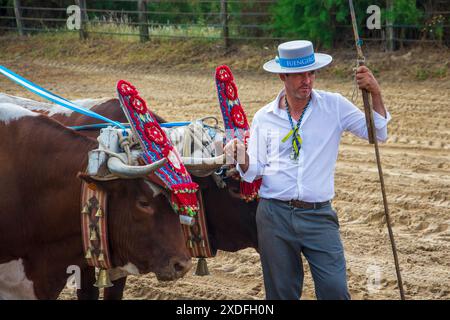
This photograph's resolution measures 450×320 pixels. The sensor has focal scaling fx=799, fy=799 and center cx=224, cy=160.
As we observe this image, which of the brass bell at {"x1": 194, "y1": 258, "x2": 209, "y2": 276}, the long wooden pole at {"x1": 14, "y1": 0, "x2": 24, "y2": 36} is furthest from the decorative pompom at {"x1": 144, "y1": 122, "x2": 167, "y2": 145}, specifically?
the long wooden pole at {"x1": 14, "y1": 0, "x2": 24, "y2": 36}

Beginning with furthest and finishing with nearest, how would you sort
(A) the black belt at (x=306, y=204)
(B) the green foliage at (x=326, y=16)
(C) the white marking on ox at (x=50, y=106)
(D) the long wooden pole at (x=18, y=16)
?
(D) the long wooden pole at (x=18, y=16), (B) the green foliage at (x=326, y=16), (C) the white marking on ox at (x=50, y=106), (A) the black belt at (x=306, y=204)

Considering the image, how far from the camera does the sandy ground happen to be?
666 centimetres

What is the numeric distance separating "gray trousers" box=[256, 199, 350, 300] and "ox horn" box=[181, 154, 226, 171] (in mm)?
495

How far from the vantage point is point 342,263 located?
4625mm

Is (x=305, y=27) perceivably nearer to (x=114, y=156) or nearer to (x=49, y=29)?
(x=49, y=29)

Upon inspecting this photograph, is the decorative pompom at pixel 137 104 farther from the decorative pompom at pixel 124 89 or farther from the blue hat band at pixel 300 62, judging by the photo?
the blue hat band at pixel 300 62

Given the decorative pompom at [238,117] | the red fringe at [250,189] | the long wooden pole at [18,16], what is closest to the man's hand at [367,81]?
the red fringe at [250,189]

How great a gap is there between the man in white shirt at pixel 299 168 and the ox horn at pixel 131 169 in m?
0.49

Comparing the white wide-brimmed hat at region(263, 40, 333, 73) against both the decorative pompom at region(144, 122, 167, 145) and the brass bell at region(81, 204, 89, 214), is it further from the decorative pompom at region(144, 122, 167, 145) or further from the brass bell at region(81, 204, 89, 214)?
the brass bell at region(81, 204, 89, 214)

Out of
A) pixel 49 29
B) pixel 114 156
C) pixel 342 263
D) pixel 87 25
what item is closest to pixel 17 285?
pixel 114 156

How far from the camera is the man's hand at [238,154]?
4.70 metres

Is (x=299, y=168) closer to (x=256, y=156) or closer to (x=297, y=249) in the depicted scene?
(x=256, y=156)

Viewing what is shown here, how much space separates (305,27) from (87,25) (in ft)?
20.5

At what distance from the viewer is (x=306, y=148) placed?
466 centimetres
